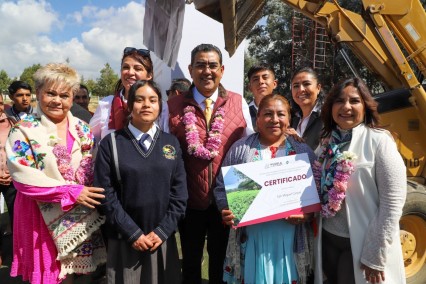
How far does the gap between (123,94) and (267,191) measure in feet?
4.81

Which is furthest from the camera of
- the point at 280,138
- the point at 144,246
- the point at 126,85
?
the point at 126,85

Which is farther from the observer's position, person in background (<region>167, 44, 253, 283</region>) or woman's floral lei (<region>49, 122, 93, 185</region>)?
person in background (<region>167, 44, 253, 283</region>)

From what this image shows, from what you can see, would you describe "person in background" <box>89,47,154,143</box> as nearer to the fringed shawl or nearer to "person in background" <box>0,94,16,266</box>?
the fringed shawl

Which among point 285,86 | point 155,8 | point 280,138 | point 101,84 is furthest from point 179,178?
point 101,84

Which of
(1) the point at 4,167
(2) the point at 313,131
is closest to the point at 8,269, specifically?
(1) the point at 4,167

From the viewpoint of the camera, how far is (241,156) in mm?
2426

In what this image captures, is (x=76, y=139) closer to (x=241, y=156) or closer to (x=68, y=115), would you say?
(x=68, y=115)

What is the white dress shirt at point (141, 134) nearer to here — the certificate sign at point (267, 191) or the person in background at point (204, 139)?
the person in background at point (204, 139)

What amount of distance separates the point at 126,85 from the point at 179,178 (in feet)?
2.99

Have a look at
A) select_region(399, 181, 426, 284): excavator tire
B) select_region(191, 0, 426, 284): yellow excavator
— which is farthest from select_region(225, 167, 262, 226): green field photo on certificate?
select_region(191, 0, 426, 284): yellow excavator

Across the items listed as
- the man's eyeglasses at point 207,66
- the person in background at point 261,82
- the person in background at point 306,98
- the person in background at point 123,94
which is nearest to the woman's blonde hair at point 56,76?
the person in background at point 123,94

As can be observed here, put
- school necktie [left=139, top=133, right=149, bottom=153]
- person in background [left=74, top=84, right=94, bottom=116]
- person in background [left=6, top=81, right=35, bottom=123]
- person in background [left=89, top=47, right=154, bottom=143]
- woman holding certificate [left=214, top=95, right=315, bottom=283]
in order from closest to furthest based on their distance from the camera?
woman holding certificate [left=214, top=95, right=315, bottom=283] < school necktie [left=139, top=133, right=149, bottom=153] < person in background [left=89, top=47, right=154, bottom=143] < person in background [left=74, top=84, right=94, bottom=116] < person in background [left=6, top=81, right=35, bottom=123]

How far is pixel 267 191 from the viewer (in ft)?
7.49

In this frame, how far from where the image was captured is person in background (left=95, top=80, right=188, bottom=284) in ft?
7.65
